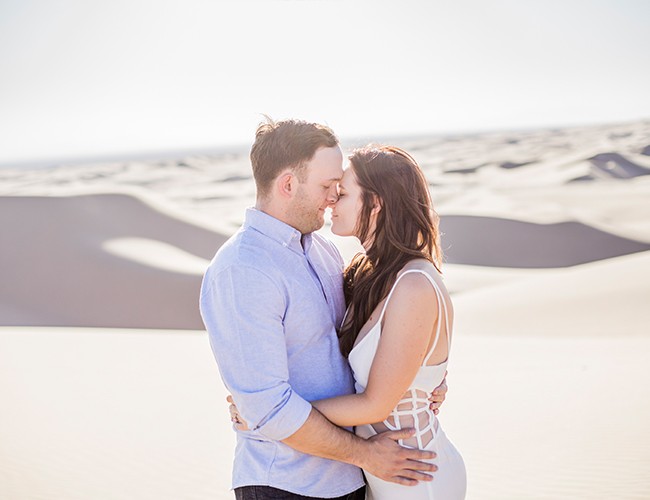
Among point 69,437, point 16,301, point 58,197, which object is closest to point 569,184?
point 58,197

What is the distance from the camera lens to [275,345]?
2146 mm

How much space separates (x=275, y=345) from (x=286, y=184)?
0.75m

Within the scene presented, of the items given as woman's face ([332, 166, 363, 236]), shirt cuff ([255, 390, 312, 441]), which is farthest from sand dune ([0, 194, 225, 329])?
shirt cuff ([255, 390, 312, 441])

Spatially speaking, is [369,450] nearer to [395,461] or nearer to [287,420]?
[395,461]

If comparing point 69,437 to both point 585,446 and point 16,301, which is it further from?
point 16,301

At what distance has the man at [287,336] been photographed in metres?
2.14

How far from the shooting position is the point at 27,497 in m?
4.75

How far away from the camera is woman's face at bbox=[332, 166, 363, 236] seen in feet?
→ 8.68

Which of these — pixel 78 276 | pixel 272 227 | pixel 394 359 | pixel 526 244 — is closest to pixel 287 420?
pixel 394 359

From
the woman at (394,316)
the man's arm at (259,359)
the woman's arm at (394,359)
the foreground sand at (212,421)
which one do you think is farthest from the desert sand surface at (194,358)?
the man's arm at (259,359)

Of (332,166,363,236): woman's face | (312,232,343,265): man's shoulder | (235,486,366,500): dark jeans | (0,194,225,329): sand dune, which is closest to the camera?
(235,486,366,500): dark jeans

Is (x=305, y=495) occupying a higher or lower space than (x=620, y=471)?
higher

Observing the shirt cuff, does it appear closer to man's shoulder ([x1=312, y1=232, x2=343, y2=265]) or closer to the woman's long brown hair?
the woman's long brown hair

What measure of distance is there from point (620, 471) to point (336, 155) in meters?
4.14
